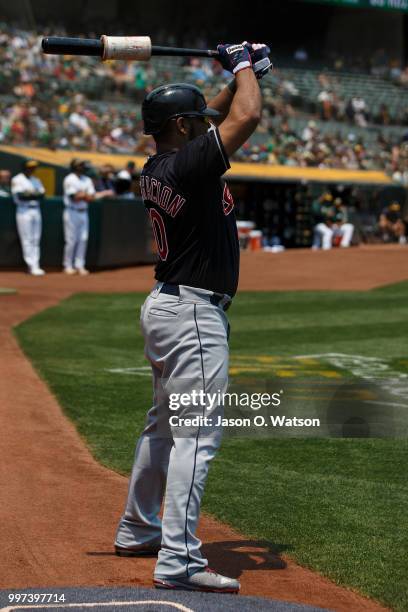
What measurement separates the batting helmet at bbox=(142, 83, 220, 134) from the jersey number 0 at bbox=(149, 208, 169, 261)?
0.36 metres

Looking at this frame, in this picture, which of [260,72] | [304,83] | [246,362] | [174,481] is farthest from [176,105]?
[304,83]

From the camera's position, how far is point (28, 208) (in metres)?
17.8

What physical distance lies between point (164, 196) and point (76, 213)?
14.4 meters

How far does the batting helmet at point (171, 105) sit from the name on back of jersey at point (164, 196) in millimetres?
248

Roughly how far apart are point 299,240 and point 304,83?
11.0m

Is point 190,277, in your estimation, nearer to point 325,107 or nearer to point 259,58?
point 259,58

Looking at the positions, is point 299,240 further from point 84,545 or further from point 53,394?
point 84,545

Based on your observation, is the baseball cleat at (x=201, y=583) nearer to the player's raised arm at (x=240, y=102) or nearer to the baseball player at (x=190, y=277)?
the baseball player at (x=190, y=277)

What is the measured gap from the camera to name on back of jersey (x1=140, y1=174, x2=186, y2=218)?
403 centimetres

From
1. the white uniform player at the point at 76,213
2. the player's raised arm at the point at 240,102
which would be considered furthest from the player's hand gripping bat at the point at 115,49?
the white uniform player at the point at 76,213

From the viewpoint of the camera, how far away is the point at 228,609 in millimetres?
3664

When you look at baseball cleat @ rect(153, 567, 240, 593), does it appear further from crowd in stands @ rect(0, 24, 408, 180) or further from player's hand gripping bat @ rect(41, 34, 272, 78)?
crowd in stands @ rect(0, 24, 408, 180)

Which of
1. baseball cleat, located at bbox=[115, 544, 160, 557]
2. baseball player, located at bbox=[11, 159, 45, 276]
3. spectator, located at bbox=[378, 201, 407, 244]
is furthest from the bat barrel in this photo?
spectator, located at bbox=[378, 201, 407, 244]

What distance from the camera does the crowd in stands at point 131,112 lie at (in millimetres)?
24547
